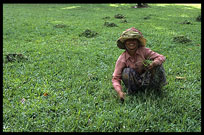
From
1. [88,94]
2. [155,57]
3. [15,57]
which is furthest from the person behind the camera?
[15,57]

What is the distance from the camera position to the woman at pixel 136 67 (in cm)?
314

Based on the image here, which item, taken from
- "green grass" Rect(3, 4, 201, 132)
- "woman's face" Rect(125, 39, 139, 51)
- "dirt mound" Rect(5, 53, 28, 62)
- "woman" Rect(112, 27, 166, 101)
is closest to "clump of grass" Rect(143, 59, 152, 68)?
"woman" Rect(112, 27, 166, 101)

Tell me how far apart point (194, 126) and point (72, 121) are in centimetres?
162

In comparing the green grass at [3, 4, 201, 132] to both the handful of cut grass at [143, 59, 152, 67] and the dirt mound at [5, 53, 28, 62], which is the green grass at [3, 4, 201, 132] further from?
the handful of cut grass at [143, 59, 152, 67]

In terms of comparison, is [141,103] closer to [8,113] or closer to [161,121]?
[161,121]

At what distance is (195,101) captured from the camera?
3295 millimetres

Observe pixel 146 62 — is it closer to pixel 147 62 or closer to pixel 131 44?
pixel 147 62

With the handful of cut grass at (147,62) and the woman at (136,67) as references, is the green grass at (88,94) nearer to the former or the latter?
the woman at (136,67)

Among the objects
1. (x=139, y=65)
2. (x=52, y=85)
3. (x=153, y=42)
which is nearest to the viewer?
(x=139, y=65)

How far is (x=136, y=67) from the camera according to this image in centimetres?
328

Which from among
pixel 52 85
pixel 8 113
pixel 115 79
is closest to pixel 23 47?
pixel 52 85

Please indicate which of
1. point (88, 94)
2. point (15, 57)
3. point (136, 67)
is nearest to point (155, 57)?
point (136, 67)

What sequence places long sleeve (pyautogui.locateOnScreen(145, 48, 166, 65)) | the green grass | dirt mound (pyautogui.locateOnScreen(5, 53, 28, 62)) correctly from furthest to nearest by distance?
dirt mound (pyautogui.locateOnScreen(5, 53, 28, 62))
long sleeve (pyautogui.locateOnScreen(145, 48, 166, 65))
the green grass

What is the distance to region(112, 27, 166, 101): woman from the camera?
314 cm
